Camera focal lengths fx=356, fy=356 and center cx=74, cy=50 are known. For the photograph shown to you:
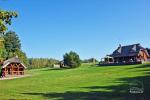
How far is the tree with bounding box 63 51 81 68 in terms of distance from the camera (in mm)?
108000

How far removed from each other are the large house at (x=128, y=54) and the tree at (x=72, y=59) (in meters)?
10.5

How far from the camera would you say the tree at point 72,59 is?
10800cm

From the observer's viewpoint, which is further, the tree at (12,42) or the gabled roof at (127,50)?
the tree at (12,42)

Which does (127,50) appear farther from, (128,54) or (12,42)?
(12,42)

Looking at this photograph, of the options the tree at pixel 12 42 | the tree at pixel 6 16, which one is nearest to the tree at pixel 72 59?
the tree at pixel 12 42

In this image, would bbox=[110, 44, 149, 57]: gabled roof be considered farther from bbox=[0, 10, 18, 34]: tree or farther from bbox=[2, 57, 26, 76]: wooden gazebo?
bbox=[0, 10, 18, 34]: tree

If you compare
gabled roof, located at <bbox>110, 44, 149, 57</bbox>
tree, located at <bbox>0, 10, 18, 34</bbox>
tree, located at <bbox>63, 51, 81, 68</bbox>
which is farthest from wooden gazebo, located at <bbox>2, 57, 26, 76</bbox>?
tree, located at <bbox>0, 10, 18, 34</bbox>

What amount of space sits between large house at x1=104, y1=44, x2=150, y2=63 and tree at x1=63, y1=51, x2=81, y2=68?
1053cm

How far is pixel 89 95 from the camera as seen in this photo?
3359 centimetres

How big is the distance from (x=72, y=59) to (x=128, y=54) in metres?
17.0

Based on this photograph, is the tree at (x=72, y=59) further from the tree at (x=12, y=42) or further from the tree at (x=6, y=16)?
the tree at (x=6, y=16)

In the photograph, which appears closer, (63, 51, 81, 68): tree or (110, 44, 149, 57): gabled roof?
(110, 44, 149, 57): gabled roof

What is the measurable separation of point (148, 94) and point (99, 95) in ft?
15.6

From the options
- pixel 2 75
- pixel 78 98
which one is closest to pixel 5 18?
pixel 78 98
